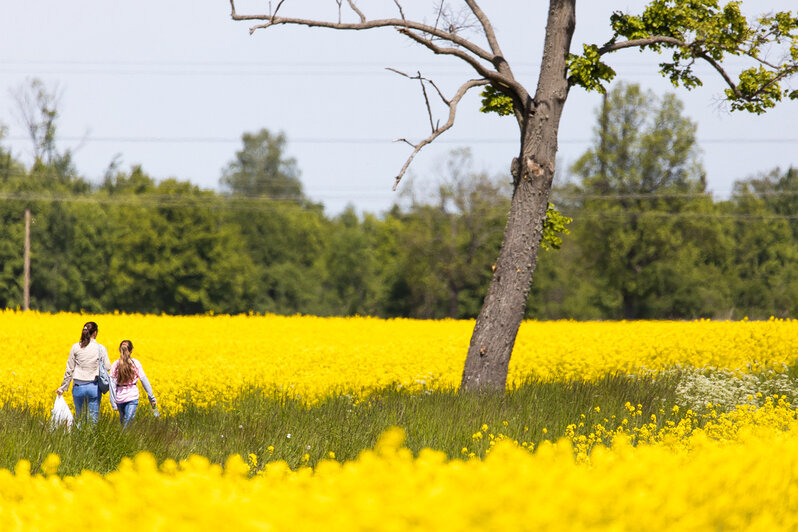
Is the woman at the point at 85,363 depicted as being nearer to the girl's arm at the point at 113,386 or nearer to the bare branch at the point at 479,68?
the girl's arm at the point at 113,386

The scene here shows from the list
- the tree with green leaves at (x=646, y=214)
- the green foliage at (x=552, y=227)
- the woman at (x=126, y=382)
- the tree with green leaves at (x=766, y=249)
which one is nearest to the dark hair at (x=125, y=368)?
the woman at (x=126, y=382)

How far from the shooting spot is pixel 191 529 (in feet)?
8.34

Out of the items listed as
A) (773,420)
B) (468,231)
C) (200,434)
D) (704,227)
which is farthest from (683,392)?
(468,231)

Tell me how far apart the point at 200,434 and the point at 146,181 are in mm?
56209

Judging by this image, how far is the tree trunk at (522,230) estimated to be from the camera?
1120cm

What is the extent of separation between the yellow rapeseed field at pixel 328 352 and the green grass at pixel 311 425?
1199 millimetres

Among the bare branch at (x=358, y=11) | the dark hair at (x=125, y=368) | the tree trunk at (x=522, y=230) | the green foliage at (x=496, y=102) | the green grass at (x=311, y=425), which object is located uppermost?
the bare branch at (x=358, y=11)

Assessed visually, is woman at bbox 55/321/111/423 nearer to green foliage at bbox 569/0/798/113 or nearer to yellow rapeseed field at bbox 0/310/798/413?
yellow rapeseed field at bbox 0/310/798/413

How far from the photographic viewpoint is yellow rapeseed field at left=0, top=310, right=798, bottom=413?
40.5ft

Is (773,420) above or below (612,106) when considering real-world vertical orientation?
below

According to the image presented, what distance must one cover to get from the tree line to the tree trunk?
32205mm

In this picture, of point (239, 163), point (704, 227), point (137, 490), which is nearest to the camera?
point (137, 490)

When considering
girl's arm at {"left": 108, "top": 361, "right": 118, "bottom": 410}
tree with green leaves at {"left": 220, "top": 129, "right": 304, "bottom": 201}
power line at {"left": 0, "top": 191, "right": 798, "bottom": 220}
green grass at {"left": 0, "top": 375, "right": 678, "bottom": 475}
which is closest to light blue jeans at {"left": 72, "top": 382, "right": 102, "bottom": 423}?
girl's arm at {"left": 108, "top": 361, "right": 118, "bottom": 410}

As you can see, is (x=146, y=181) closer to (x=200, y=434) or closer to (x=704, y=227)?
(x=704, y=227)
